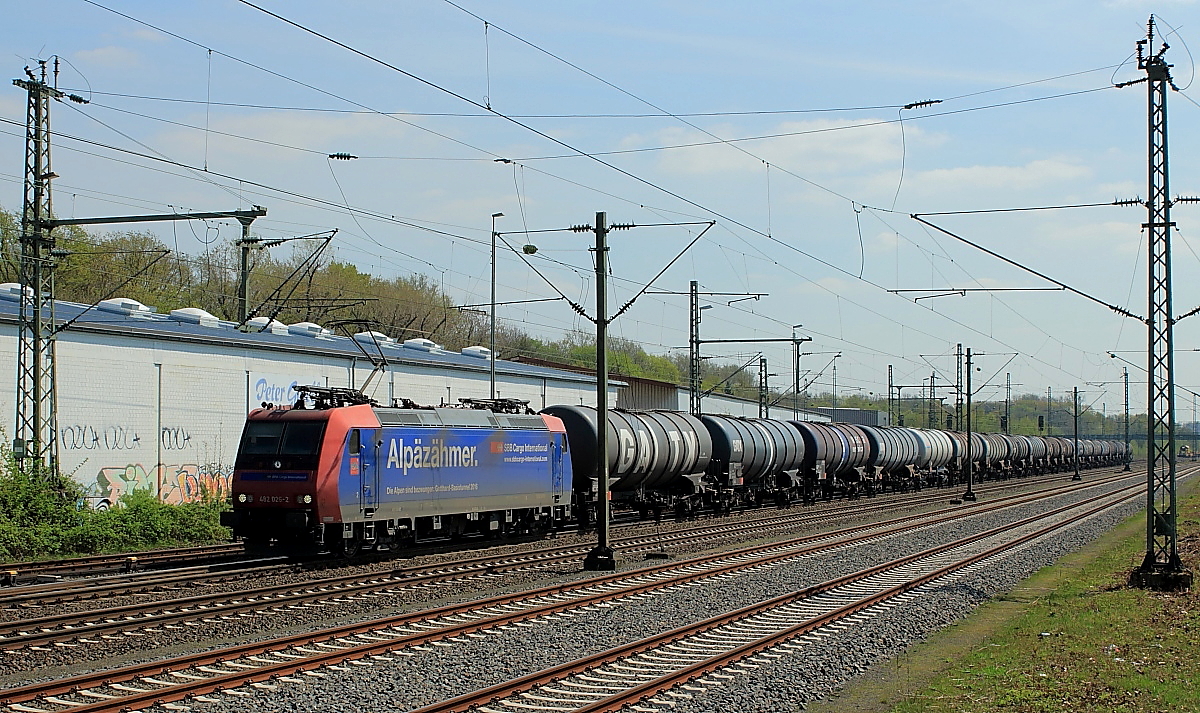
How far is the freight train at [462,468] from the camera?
22.0 metres

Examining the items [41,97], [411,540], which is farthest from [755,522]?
[41,97]

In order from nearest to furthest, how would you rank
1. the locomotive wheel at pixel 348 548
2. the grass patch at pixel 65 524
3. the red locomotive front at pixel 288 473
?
the red locomotive front at pixel 288 473
the locomotive wheel at pixel 348 548
the grass patch at pixel 65 524

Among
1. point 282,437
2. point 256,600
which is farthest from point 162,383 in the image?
point 256,600

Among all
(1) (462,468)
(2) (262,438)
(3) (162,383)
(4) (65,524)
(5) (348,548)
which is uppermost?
(3) (162,383)

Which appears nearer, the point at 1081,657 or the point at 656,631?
the point at 1081,657

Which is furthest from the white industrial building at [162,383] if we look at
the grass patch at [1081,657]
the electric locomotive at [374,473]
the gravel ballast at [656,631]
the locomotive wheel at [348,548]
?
the grass patch at [1081,657]

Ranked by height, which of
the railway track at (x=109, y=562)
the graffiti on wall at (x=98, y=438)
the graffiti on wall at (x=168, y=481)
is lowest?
the railway track at (x=109, y=562)

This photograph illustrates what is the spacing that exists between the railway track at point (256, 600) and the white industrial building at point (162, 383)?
6623 millimetres

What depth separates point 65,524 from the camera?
80.3ft

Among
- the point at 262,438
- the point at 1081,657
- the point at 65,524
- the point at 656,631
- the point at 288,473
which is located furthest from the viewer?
the point at 65,524

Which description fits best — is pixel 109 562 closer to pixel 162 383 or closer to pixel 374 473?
pixel 374 473

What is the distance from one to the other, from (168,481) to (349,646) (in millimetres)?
22405

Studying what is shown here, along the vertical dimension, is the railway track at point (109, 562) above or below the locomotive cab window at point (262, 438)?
below

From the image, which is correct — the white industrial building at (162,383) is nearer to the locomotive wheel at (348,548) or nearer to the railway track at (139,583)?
the locomotive wheel at (348,548)
